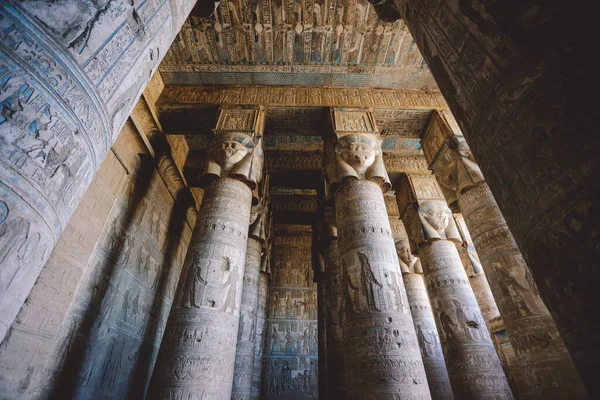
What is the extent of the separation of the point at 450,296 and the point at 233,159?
5.04 meters

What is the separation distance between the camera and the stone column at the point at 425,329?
21.1 feet

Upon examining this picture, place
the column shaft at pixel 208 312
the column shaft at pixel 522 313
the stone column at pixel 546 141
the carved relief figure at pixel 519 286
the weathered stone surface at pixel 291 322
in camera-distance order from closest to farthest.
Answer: the stone column at pixel 546 141 < the column shaft at pixel 522 313 < the column shaft at pixel 208 312 < the carved relief figure at pixel 519 286 < the weathered stone surface at pixel 291 322

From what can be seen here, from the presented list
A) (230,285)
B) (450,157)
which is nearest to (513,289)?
(450,157)

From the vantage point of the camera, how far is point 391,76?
6.73 metres

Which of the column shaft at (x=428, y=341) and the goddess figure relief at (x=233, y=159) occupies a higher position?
the goddess figure relief at (x=233, y=159)

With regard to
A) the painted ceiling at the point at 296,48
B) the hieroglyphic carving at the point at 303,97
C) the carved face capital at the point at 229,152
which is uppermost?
the painted ceiling at the point at 296,48

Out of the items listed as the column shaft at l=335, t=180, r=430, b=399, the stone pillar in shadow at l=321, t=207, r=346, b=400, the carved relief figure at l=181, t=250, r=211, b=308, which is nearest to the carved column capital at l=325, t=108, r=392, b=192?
the column shaft at l=335, t=180, r=430, b=399

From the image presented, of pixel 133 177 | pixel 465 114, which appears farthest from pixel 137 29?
pixel 133 177

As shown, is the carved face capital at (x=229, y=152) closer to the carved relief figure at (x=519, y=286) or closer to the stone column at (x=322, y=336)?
the stone column at (x=322, y=336)

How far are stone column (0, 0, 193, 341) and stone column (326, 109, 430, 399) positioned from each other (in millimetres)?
3285

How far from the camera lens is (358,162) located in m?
5.10

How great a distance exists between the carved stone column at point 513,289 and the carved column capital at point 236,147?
3.62 meters

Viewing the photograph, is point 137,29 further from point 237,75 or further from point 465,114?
point 237,75

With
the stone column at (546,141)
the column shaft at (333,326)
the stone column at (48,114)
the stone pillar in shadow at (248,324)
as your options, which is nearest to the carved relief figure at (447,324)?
the column shaft at (333,326)
